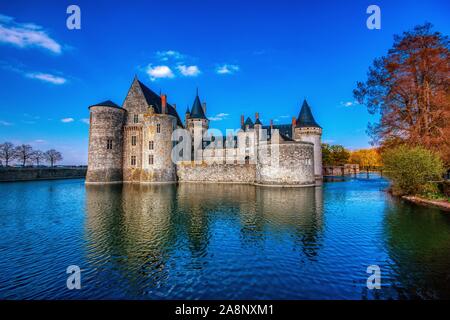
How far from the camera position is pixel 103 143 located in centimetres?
3241

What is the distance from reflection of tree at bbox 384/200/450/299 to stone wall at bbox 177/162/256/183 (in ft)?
67.4

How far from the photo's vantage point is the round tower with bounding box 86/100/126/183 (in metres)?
32.0

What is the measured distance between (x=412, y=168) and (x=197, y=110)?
3260 cm

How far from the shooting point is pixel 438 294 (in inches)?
205

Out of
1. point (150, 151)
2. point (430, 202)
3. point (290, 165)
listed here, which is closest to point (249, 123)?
point (290, 165)

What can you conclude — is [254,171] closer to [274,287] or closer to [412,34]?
[412,34]

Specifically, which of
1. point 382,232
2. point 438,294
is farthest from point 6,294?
point 382,232

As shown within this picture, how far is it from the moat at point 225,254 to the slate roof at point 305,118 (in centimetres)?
2619

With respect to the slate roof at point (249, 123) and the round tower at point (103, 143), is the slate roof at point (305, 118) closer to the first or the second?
the slate roof at point (249, 123)

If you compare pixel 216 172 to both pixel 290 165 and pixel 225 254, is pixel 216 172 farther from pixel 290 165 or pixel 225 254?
pixel 225 254

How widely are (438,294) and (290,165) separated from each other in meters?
22.8

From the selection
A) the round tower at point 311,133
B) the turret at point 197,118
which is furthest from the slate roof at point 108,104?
the round tower at point 311,133

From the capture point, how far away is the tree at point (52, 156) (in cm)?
6084

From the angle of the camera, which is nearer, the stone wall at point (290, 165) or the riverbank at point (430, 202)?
the riverbank at point (430, 202)
